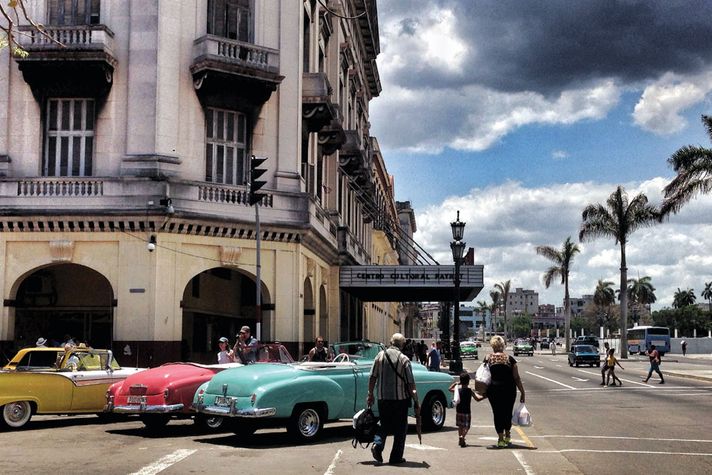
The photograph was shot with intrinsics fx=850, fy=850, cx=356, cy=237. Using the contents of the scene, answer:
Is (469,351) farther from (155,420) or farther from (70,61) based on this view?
(155,420)

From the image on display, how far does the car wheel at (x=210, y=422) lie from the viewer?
1502 centimetres

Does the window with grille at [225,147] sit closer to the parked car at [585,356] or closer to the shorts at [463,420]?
the shorts at [463,420]

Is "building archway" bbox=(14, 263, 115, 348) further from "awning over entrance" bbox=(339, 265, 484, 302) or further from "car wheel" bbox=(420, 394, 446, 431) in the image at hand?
"car wheel" bbox=(420, 394, 446, 431)

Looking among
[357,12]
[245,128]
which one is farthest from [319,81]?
[357,12]

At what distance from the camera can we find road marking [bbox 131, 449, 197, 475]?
10461 mm

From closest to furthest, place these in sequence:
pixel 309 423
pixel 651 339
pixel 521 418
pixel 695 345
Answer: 1. pixel 521 418
2. pixel 309 423
3. pixel 651 339
4. pixel 695 345

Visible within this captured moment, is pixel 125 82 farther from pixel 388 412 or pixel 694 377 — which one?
pixel 694 377

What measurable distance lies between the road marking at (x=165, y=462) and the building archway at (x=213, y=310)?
682 inches

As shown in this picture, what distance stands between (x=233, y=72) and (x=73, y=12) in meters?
5.53

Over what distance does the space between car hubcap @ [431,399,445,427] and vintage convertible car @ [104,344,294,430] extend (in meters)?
2.79

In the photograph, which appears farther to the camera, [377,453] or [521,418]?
[521,418]

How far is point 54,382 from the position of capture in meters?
15.9

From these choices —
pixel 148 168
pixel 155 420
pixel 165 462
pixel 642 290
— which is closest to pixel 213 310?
pixel 148 168

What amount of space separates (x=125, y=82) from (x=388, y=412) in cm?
1929
